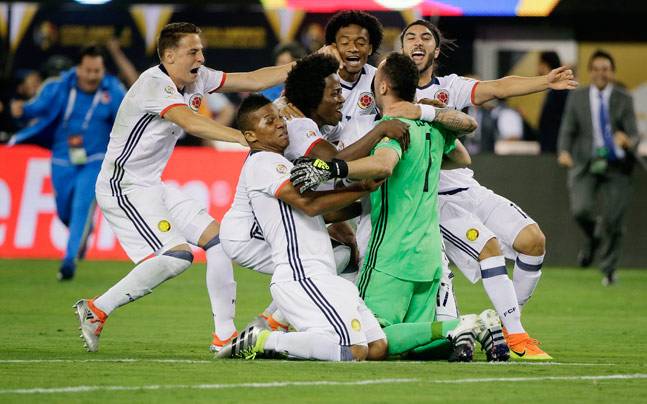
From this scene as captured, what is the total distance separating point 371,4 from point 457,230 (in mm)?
12993

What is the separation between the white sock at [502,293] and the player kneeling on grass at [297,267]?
1.03 meters

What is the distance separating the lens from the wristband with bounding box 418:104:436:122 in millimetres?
8945

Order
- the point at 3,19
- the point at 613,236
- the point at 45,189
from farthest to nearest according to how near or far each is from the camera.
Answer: the point at 3,19, the point at 45,189, the point at 613,236

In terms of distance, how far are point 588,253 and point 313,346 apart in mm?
10220

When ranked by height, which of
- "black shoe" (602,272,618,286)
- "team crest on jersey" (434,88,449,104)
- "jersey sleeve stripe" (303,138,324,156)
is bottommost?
"black shoe" (602,272,618,286)

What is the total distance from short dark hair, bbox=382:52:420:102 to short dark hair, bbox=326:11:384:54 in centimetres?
111

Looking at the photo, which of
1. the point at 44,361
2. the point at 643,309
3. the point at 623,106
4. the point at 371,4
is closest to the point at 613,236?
the point at 623,106

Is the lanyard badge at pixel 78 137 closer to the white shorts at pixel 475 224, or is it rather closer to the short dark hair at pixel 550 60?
the short dark hair at pixel 550 60

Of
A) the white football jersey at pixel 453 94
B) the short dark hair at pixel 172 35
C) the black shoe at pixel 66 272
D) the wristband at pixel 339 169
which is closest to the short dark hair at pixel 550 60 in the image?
the black shoe at pixel 66 272

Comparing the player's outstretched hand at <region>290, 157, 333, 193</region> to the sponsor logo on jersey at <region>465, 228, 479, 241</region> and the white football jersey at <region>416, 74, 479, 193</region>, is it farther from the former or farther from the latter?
the white football jersey at <region>416, 74, 479, 193</region>

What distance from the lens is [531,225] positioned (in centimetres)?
977

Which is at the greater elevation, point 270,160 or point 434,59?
point 434,59

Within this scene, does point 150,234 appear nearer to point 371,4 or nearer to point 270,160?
point 270,160

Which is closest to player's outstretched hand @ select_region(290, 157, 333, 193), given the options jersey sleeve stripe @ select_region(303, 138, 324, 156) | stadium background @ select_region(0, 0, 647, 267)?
jersey sleeve stripe @ select_region(303, 138, 324, 156)
